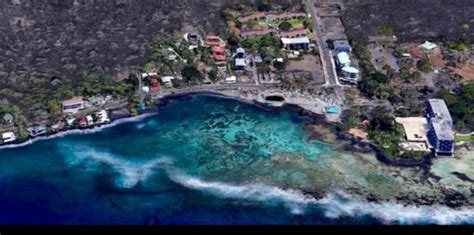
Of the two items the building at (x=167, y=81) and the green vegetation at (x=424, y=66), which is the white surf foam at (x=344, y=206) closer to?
the building at (x=167, y=81)

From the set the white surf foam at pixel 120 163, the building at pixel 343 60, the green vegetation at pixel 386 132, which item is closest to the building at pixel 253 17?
the building at pixel 343 60

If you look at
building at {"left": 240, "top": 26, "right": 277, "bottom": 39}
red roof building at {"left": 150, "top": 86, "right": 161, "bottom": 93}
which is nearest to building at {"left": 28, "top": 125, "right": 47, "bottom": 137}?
red roof building at {"left": 150, "top": 86, "right": 161, "bottom": 93}

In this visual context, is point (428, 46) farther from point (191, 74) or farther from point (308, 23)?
point (191, 74)

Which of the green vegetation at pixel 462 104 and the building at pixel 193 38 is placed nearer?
the green vegetation at pixel 462 104

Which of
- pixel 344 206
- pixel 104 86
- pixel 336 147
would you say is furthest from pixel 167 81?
pixel 344 206

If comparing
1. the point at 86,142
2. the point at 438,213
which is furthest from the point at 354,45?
the point at 86,142

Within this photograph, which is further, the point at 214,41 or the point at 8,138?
the point at 214,41
